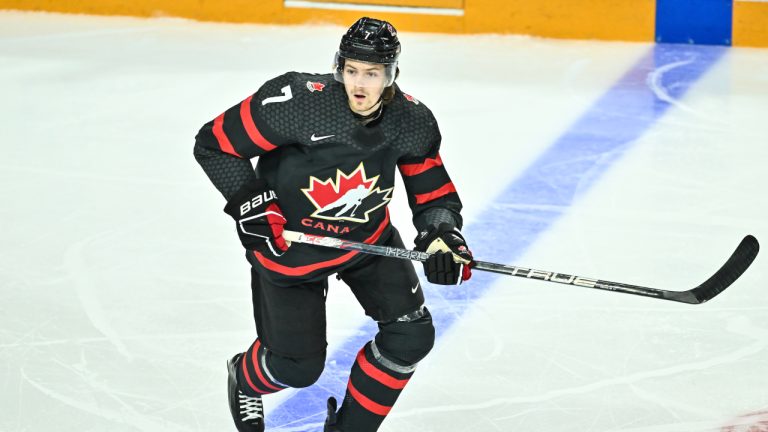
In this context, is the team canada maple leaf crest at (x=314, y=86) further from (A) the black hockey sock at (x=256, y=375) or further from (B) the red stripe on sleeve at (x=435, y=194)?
(A) the black hockey sock at (x=256, y=375)

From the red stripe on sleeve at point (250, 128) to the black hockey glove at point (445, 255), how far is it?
1.44 feet

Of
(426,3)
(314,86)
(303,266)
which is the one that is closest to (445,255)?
(303,266)

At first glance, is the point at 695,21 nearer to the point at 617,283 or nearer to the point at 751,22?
the point at 751,22

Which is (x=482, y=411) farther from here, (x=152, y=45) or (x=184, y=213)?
(x=152, y=45)

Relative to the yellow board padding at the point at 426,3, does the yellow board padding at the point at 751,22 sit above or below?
below

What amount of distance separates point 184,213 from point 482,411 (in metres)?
1.88

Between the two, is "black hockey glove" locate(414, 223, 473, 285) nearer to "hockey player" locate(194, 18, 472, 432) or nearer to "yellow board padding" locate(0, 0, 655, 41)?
"hockey player" locate(194, 18, 472, 432)

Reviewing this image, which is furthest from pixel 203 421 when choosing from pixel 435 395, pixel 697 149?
pixel 697 149

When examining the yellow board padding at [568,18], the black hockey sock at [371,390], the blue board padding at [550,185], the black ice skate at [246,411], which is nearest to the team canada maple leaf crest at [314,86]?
Answer: the black hockey sock at [371,390]

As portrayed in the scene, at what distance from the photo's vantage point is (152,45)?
7.61m

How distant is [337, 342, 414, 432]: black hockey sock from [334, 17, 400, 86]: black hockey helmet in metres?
0.70

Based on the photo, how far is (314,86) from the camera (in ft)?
9.27

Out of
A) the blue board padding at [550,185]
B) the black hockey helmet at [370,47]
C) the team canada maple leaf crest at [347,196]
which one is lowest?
the blue board padding at [550,185]

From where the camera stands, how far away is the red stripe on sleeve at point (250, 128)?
281 centimetres
